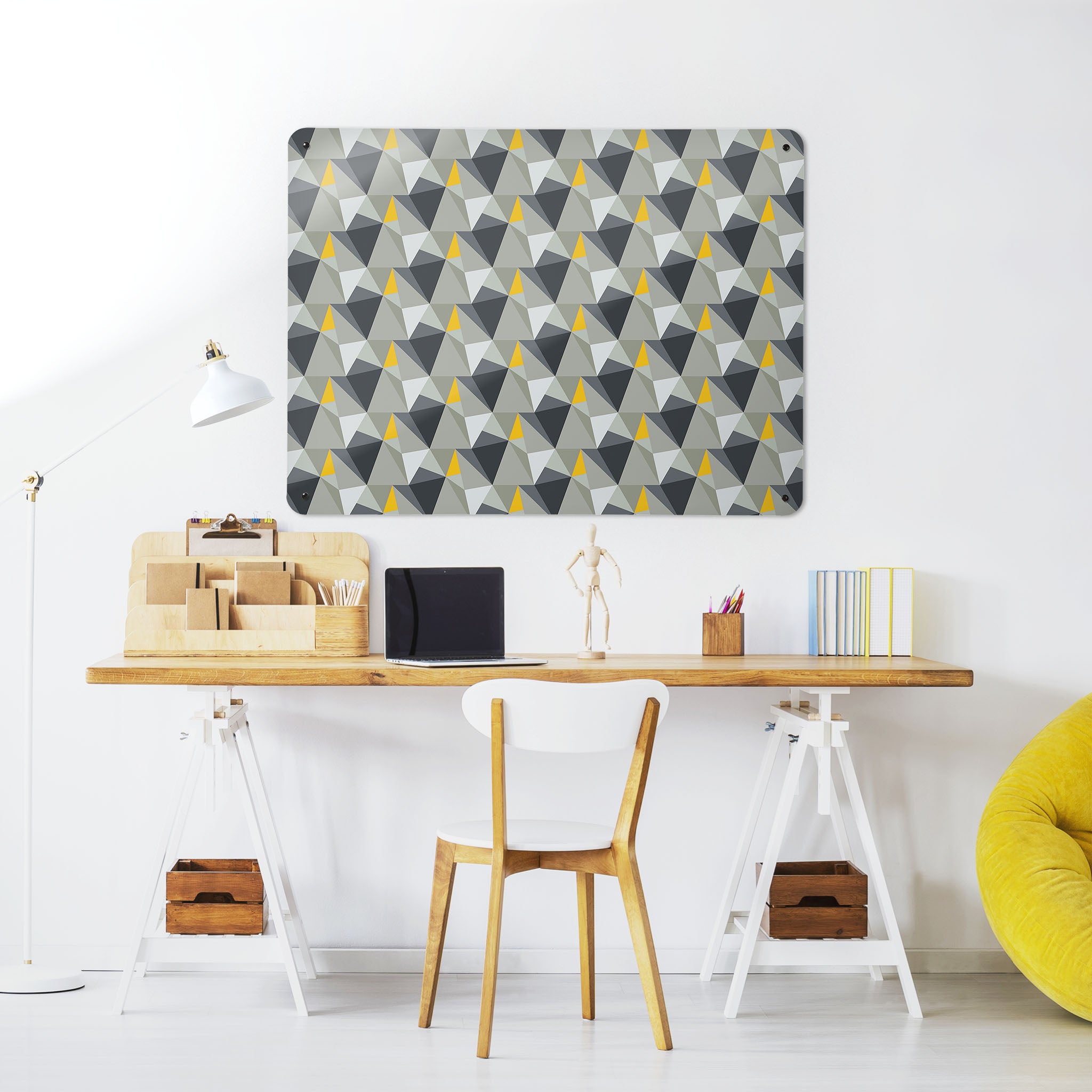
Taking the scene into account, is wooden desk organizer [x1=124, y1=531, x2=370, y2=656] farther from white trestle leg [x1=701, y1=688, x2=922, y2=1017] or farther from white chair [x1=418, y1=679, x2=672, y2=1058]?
white trestle leg [x1=701, y1=688, x2=922, y2=1017]

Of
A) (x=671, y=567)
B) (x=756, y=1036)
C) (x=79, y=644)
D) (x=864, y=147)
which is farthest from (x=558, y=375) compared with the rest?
(x=756, y=1036)

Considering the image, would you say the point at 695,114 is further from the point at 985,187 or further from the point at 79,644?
the point at 79,644

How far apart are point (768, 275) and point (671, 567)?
822mm

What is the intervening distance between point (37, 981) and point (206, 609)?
0.98 m

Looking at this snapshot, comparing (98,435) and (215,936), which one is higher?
(98,435)

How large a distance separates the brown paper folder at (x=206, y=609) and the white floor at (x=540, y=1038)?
0.88 m

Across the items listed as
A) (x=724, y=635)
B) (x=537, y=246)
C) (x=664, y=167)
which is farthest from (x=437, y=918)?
(x=664, y=167)

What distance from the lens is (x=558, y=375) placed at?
2793 millimetres

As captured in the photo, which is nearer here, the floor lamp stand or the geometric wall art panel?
the floor lamp stand

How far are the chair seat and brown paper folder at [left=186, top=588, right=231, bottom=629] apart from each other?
2.55 feet

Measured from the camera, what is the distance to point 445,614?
2.53 meters

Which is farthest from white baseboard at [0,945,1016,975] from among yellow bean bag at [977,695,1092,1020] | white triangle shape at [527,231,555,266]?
white triangle shape at [527,231,555,266]

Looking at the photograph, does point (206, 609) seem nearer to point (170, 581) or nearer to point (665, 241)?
point (170, 581)

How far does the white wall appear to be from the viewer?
2760mm
